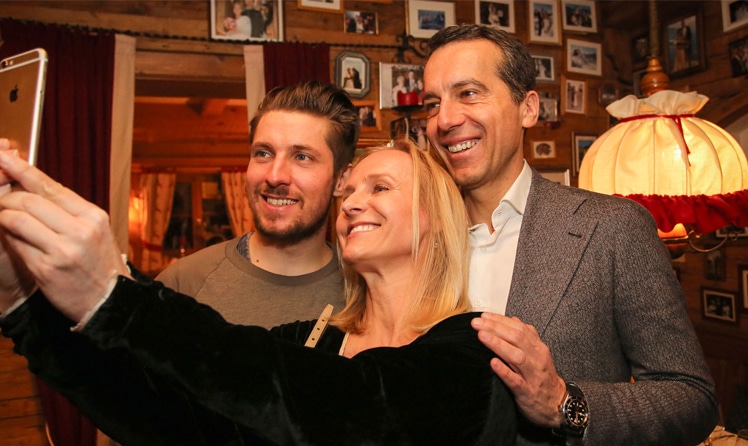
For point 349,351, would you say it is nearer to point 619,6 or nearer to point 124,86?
point 124,86

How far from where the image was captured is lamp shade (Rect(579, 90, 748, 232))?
6.25 ft

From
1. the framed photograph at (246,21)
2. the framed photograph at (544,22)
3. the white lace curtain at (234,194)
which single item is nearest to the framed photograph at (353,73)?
the framed photograph at (246,21)

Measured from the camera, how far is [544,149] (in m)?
4.82

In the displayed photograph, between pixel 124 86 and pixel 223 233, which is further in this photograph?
pixel 223 233

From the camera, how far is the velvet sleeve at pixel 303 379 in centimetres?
82

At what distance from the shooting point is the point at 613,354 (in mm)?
1450

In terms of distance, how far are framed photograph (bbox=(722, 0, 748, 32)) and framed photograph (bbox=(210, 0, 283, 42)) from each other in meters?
3.25

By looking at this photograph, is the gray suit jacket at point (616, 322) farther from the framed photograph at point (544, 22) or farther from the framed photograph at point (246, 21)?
the framed photograph at point (544, 22)

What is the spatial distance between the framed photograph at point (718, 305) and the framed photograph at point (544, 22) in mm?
2377

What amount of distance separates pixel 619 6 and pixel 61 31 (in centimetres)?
427

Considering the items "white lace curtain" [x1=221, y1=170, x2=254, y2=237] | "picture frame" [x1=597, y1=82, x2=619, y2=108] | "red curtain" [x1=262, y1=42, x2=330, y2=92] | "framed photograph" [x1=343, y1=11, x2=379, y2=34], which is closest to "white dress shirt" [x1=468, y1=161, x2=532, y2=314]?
"red curtain" [x1=262, y1=42, x2=330, y2=92]

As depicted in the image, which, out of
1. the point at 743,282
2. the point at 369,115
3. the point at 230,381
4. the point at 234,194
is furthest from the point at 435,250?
the point at 234,194

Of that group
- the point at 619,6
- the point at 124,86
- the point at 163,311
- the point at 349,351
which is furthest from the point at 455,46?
the point at 619,6

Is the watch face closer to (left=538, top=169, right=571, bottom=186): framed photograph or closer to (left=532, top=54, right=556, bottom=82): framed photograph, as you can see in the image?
(left=538, top=169, right=571, bottom=186): framed photograph
